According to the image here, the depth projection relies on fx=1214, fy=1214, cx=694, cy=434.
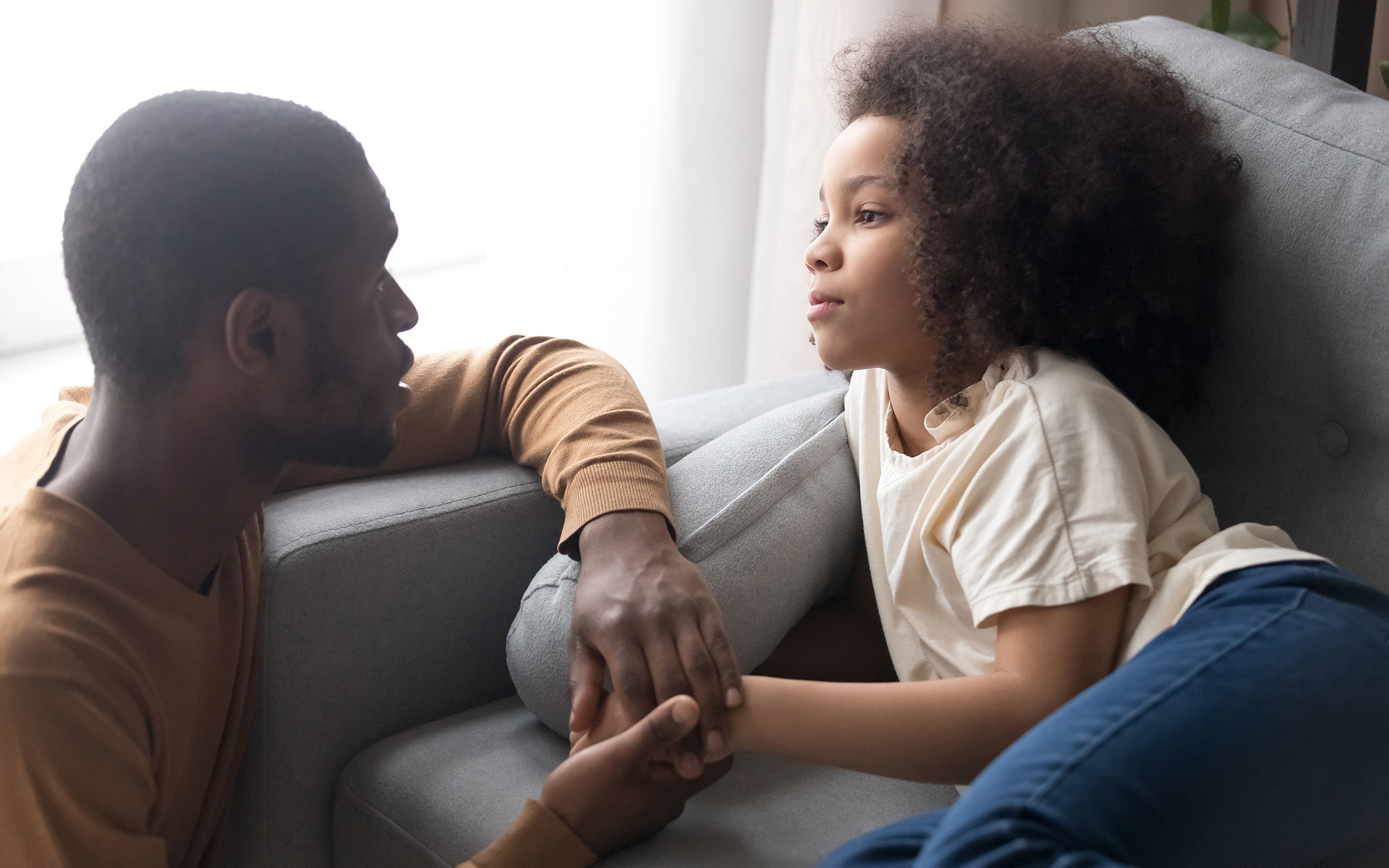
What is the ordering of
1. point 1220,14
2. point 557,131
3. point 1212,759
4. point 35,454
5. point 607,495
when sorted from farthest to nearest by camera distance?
point 1220,14, point 557,131, point 607,495, point 35,454, point 1212,759

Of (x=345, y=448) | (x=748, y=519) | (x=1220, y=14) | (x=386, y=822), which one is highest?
(x=1220, y=14)

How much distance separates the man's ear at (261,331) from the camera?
0.79 meters

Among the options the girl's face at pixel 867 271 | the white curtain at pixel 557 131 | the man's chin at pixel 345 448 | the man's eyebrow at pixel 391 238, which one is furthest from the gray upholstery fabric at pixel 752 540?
the white curtain at pixel 557 131

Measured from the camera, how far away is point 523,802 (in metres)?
0.97

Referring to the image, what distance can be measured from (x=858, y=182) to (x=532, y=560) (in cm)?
46

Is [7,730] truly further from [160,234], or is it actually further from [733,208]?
[733,208]

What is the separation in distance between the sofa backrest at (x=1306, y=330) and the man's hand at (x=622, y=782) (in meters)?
0.56

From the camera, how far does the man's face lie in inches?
33.0

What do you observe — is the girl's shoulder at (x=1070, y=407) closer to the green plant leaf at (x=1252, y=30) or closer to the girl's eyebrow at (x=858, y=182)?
the girl's eyebrow at (x=858, y=182)

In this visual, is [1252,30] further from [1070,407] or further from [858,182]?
[1070,407]

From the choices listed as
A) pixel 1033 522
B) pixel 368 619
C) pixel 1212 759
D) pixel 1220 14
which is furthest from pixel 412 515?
pixel 1220 14

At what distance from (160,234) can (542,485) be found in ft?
1.43

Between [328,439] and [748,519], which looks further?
[748,519]

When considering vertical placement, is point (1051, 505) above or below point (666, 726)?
above
